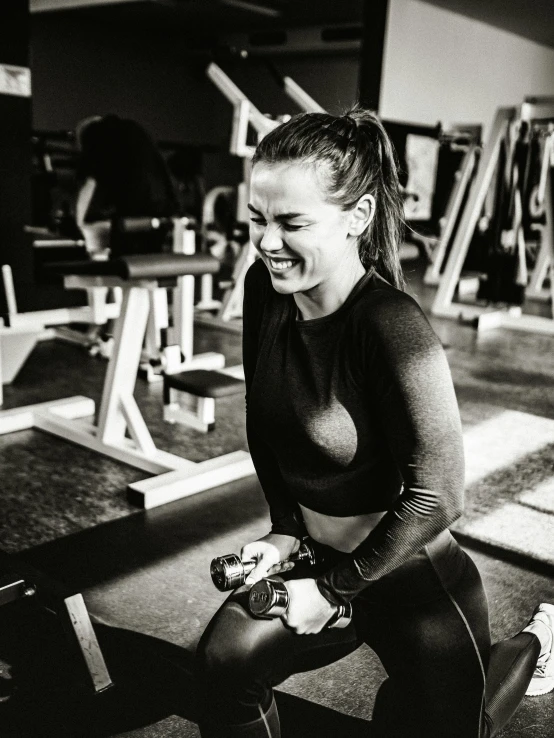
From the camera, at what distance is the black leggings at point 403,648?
3.26 ft

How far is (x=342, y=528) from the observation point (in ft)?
3.57

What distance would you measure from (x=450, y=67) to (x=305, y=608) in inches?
325

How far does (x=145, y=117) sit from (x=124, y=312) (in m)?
9.64

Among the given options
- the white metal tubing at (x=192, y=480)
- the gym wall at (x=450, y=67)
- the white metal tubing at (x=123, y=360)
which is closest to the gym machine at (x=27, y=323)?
the white metal tubing at (x=123, y=360)

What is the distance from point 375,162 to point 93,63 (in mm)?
10617

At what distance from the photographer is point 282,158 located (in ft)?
3.15

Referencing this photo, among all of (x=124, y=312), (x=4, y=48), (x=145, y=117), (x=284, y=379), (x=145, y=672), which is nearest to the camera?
(x=284, y=379)

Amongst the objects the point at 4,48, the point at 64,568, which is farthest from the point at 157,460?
the point at 4,48

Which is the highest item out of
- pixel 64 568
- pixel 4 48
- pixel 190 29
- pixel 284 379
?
pixel 190 29

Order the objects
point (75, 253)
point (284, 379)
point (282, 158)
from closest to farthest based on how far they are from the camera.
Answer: point (282, 158), point (284, 379), point (75, 253)

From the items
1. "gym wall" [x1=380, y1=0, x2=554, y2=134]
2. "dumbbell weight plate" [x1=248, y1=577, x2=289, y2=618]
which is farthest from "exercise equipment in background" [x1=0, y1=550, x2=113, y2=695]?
"gym wall" [x1=380, y1=0, x2=554, y2=134]

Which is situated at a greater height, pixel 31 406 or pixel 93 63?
pixel 93 63

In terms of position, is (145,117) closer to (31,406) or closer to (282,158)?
(31,406)

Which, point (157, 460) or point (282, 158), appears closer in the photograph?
point (282, 158)
